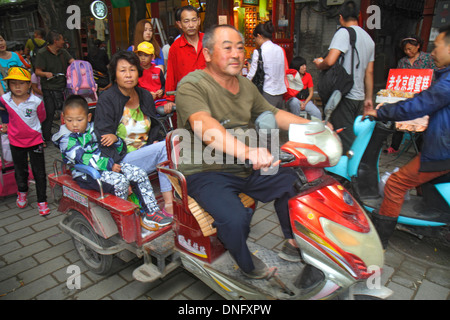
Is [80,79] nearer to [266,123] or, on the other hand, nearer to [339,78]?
[339,78]

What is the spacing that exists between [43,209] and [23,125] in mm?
993

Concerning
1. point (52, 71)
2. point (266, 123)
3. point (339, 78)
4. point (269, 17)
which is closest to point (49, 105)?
point (52, 71)

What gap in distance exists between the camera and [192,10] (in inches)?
161

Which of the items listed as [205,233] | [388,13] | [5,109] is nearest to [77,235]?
[205,233]

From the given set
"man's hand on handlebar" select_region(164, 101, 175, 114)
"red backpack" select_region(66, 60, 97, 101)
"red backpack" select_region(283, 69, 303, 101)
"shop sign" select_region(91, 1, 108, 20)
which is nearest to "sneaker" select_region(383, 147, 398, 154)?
"red backpack" select_region(283, 69, 303, 101)

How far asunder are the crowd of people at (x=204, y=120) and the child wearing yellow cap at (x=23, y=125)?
1 centimetres

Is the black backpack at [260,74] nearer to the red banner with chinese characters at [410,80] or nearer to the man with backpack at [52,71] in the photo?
the red banner with chinese characters at [410,80]

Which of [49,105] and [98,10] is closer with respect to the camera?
[49,105]

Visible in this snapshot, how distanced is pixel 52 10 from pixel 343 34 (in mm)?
10324

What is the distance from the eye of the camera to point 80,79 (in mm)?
6168

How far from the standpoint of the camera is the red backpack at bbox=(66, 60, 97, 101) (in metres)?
6.10

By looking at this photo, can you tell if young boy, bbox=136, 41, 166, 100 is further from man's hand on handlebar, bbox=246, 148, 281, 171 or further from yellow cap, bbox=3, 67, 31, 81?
man's hand on handlebar, bbox=246, 148, 281, 171

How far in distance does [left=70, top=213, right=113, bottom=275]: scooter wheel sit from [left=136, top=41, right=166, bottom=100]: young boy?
6.49ft
